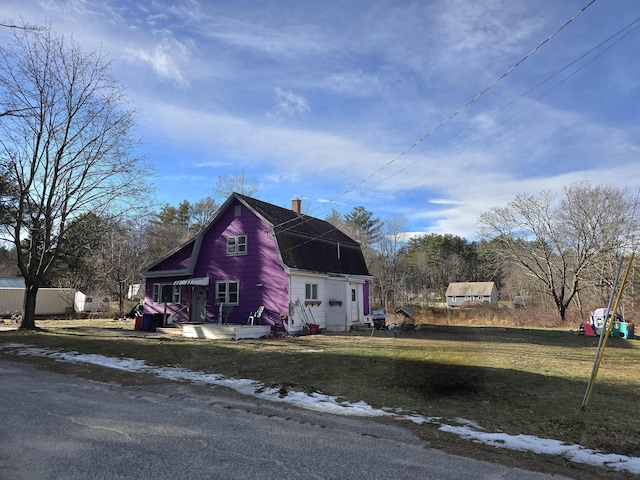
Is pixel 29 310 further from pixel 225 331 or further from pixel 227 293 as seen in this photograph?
pixel 225 331

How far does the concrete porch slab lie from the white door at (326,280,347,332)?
331 centimetres

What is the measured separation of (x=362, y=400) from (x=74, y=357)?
8.48m

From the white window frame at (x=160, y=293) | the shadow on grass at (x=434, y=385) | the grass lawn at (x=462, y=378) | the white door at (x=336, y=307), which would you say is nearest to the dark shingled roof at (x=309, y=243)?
the white door at (x=336, y=307)

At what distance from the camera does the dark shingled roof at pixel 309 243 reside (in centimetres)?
1817

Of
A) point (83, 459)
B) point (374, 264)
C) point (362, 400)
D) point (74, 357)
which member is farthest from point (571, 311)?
point (83, 459)

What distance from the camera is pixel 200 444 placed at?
4.51 metres

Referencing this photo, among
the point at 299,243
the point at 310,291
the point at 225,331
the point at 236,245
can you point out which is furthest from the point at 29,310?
the point at 310,291

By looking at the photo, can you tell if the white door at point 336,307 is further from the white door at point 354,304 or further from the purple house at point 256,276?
the white door at point 354,304

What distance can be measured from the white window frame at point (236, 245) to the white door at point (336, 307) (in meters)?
4.33

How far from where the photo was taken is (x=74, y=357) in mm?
11141

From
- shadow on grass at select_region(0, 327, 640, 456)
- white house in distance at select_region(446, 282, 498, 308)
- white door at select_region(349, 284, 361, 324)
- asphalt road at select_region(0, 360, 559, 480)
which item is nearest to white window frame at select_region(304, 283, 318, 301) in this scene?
white door at select_region(349, 284, 361, 324)

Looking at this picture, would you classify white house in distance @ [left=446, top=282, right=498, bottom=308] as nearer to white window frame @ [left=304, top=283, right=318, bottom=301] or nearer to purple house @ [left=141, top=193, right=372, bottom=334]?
purple house @ [left=141, top=193, right=372, bottom=334]

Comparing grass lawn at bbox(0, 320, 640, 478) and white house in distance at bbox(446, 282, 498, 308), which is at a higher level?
white house in distance at bbox(446, 282, 498, 308)

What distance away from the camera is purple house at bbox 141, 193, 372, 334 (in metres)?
17.6
